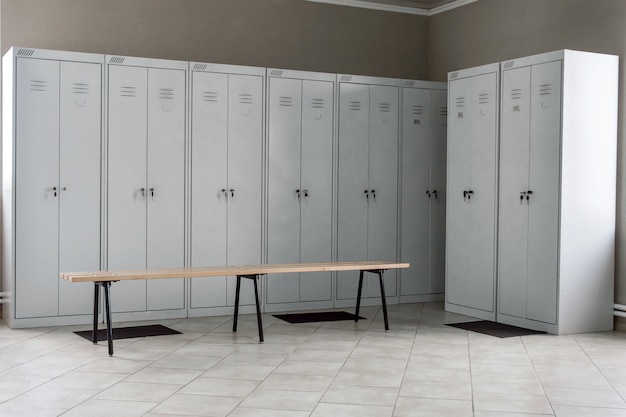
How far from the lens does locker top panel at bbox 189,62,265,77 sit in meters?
6.94

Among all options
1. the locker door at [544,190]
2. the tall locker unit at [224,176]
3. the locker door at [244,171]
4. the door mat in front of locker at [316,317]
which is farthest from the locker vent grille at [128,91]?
the locker door at [544,190]

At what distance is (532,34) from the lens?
24.7ft

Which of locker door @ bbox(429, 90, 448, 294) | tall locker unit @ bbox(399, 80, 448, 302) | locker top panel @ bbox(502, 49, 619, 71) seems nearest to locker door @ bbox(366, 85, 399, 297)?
tall locker unit @ bbox(399, 80, 448, 302)

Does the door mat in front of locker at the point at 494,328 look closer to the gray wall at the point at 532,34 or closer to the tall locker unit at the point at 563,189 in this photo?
the tall locker unit at the point at 563,189

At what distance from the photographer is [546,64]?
6395 mm

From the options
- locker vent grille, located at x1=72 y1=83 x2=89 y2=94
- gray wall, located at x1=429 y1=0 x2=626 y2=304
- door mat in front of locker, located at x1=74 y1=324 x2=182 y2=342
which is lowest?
door mat in front of locker, located at x1=74 y1=324 x2=182 y2=342

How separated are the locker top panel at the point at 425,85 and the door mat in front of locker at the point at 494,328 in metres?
2.50

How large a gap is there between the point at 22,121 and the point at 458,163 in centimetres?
387

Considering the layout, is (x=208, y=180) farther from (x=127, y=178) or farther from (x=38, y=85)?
(x=38, y=85)

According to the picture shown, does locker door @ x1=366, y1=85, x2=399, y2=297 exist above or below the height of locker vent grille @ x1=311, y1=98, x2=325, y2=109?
below

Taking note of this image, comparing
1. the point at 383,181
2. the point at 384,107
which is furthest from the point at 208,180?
the point at 384,107

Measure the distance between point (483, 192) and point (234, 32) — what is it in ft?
9.75

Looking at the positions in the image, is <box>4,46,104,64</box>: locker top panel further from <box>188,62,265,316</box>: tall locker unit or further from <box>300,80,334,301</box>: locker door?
<box>300,80,334,301</box>: locker door

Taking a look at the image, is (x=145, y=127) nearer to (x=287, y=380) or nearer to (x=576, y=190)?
(x=287, y=380)
